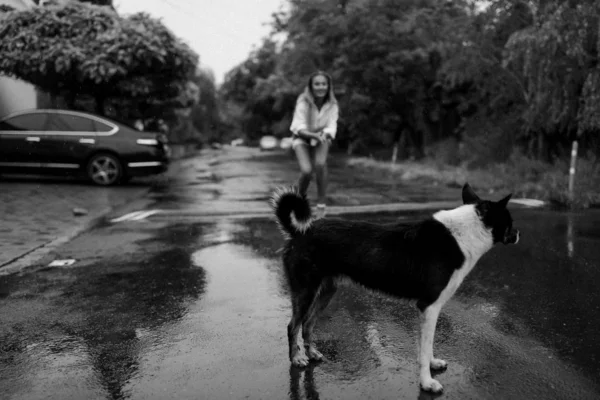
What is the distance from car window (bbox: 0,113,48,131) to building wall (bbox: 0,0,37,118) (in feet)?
13.3

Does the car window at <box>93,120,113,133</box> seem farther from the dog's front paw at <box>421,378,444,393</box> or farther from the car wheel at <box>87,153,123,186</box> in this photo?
the dog's front paw at <box>421,378,444,393</box>

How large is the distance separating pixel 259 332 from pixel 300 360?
2.21 ft

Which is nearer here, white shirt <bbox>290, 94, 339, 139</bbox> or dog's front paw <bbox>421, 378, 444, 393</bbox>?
dog's front paw <bbox>421, 378, 444, 393</bbox>

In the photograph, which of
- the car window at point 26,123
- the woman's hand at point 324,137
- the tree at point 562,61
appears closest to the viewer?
the woman's hand at point 324,137

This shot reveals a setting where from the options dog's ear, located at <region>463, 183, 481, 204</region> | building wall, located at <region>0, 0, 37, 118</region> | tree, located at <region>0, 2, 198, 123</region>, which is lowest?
dog's ear, located at <region>463, 183, 481, 204</region>

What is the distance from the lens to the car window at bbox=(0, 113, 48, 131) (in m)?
13.9

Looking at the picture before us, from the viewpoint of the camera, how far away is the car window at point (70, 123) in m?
14.0

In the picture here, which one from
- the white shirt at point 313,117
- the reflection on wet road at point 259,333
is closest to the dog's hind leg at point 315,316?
the reflection on wet road at point 259,333

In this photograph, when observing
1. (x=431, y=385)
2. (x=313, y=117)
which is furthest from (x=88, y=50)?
(x=431, y=385)

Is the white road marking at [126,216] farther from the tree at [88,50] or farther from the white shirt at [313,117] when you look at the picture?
the tree at [88,50]

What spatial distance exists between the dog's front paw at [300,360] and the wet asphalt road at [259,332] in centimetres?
5

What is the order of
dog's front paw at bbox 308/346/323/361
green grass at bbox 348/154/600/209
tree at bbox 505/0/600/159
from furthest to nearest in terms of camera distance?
1. tree at bbox 505/0/600/159
2. green grass at bbox 348/154/600/209
3. dog's front paw at bbox 308/346/323/361

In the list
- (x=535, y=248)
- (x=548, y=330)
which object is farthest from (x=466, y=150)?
(x=548, y=330)

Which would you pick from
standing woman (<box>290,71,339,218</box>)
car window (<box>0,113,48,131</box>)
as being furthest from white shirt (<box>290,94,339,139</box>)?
car window (<box>0,113,48,131</box>)
